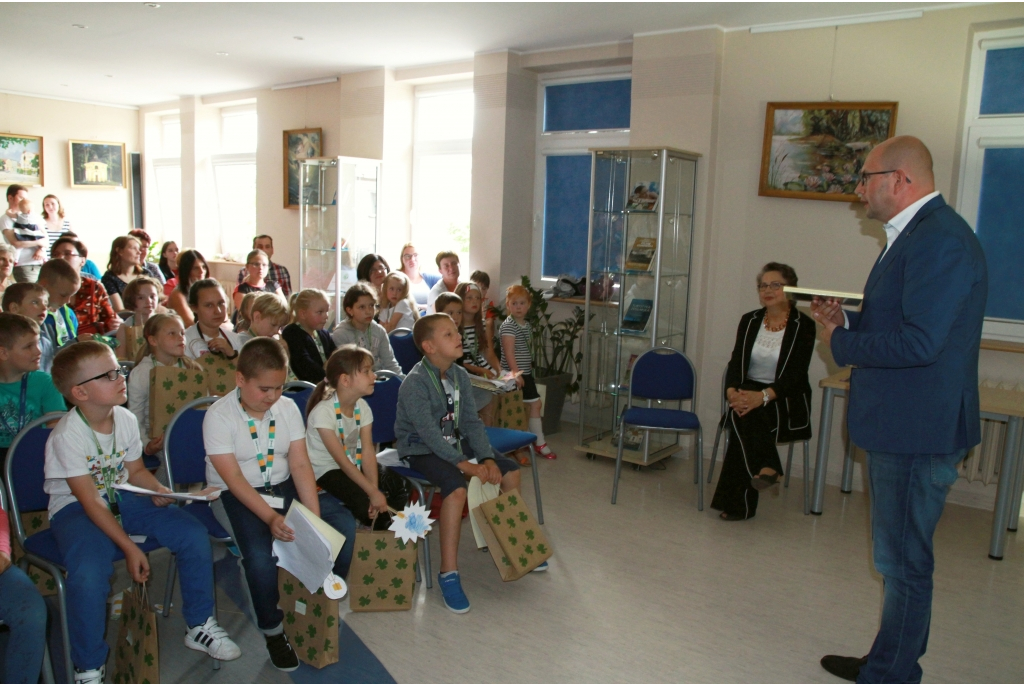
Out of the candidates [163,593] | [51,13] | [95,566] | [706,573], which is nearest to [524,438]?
[706,573]

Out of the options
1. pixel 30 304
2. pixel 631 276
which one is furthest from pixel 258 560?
pixel 631 276

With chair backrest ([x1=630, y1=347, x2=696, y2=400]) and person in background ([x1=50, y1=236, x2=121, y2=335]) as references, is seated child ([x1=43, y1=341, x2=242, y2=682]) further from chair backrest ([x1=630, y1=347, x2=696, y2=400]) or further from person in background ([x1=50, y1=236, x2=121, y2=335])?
chair backrest ([x1=630, y1=347, x2=696, y2=400])

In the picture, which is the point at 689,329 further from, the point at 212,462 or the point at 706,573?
the point at 212,462

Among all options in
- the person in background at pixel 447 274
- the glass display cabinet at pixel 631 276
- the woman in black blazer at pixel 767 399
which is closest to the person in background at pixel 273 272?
the person in background at pixel 447 274

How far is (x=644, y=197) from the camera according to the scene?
17.0 ft

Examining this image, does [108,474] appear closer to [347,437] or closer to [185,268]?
[347,437]

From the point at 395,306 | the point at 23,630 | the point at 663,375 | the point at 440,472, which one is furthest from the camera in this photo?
the point at 395,306

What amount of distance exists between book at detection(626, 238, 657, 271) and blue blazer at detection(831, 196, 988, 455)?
9.12ft

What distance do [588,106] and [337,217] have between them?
250 centimetres

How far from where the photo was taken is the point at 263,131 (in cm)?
877

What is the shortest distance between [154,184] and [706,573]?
1027 centimetres

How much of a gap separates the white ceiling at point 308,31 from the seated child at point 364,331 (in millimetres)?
2051

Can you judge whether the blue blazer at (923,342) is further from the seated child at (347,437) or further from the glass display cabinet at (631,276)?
the glass display cabinet at (631,276)

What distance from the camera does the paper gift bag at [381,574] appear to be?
2.90 meters
